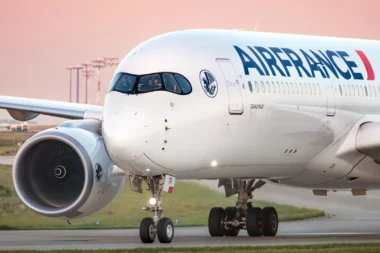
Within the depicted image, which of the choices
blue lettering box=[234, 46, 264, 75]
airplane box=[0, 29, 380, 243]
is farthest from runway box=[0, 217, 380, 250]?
blue lettering box=[234, 46, 264, 75]

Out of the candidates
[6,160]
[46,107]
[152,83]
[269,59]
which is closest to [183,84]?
[152,83]

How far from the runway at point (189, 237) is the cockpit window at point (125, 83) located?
304 cm

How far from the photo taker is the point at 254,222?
32.8m

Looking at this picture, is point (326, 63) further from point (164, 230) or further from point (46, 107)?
point (164, 230)

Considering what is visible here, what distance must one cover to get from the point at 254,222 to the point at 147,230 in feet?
17.1

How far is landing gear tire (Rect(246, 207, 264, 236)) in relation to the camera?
108 feet

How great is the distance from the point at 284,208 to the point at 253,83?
11.7 meters

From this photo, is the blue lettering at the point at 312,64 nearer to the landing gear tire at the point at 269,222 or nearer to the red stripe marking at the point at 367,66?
the red stripe marking at the point at 367,66

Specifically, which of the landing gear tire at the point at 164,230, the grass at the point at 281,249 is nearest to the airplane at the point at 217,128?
the landing gear tire at the point at 164,230

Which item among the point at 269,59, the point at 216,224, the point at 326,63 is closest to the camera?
the point at 269,59

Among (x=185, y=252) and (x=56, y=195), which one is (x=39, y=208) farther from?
(x=185, y=252)

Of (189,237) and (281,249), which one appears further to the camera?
(189,237)

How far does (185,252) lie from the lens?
2584cm

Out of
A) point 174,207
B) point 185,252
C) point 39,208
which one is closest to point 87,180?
point 39,208
